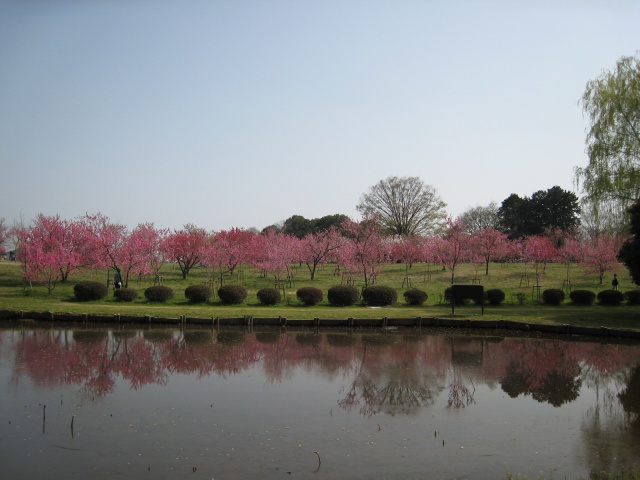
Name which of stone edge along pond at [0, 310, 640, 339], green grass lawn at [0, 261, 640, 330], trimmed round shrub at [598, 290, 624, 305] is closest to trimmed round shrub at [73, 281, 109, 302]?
green grass lawn at [0, 261, 640, 330]

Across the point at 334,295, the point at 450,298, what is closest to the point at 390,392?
the point at 334,295

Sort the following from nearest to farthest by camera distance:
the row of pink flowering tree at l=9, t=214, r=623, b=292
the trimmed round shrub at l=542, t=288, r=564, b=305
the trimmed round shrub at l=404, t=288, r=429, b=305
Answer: the trimmed round shrub at l=542, t=288, r=564, b=305 < the trimmed round shrub at l=404, t=288, r=429, b=305 < the row of pink flowering tree at l=9, t=214, r=623, b=292

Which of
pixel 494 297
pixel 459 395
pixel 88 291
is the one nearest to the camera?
pixel 459 395

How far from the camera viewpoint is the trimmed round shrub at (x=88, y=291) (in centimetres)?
3064

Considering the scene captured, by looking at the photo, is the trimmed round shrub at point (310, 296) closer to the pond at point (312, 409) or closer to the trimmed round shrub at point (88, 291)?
the pond at point (312, 409)

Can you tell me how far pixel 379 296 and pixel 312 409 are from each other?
18624mm

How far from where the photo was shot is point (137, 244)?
3612cm

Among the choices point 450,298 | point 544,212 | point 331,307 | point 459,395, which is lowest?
point 459,395

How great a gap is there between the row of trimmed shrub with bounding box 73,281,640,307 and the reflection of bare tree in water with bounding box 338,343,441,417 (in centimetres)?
1438

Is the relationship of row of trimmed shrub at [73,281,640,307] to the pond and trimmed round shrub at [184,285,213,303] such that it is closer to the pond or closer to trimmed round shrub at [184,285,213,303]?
trimmed round shrub at [184,285,213,303]

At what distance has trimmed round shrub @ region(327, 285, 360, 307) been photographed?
29469mm

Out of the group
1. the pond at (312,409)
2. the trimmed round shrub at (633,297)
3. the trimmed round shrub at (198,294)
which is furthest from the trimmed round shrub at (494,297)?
the trimmed round shrub at (198,294)

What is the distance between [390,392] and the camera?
40.9 ft

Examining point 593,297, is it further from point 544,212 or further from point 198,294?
point 544,212
